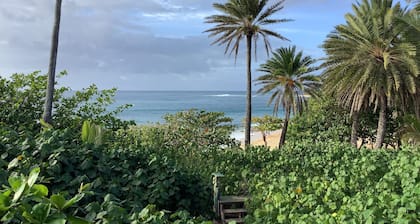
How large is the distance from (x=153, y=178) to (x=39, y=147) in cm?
124

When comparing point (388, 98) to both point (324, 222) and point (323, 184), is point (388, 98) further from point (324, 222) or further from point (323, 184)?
point (324, 222)

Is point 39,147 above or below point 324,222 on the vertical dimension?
above

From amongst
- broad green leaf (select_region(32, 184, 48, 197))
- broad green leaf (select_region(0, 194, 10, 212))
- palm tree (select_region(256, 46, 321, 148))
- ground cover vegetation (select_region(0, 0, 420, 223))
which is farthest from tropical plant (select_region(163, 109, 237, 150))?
broad green leaf (select_region(0, 194, 10, 212))

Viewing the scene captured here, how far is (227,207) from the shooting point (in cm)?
648

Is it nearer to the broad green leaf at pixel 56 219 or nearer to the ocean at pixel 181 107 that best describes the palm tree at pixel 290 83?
the ocean at pixel 181 107

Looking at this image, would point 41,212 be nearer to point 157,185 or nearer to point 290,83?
point 157,185

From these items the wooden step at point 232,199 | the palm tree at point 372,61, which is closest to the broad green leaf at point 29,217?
the wooden step at point 232,199

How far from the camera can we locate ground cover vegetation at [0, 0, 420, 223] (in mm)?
2488

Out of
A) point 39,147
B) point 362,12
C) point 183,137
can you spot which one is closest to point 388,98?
point 362,12

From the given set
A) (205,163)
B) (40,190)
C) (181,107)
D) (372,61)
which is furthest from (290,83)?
(181,107)

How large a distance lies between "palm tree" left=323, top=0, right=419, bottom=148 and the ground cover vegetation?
0.04 meters

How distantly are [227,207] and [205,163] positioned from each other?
2.25 metres

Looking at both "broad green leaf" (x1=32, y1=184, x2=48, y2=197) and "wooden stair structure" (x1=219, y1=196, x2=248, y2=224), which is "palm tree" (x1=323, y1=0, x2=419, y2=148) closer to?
"wooden stair structure" (x1=219, y1=196, x2=248, y2=224)

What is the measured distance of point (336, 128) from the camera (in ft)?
64.4
